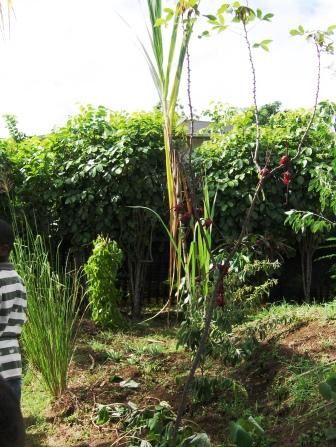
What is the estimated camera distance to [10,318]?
376cm

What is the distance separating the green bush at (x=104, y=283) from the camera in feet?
24.2

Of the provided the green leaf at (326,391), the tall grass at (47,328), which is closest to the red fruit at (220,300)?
the green leaf at (326,391)

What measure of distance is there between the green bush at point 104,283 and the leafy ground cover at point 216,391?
1232mm

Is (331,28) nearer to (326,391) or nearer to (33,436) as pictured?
(326,391)

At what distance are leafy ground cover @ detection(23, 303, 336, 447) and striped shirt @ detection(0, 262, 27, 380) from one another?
841 mm

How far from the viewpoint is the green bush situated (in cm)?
737

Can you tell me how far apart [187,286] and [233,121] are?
403cm


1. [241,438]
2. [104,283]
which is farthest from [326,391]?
[104,283]

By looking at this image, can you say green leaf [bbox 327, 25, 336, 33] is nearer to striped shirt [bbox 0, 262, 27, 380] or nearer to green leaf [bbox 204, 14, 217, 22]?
green leaf [bbox 204, 14, 217, 22]

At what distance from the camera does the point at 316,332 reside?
492cm

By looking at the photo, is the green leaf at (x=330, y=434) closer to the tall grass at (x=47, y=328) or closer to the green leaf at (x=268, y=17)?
the green leaf at (x=268, y=17)

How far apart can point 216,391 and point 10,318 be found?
155 centimetres

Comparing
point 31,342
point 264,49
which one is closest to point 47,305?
point 31,342

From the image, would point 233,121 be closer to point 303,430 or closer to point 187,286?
point 187,286
